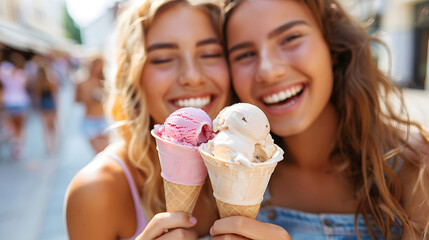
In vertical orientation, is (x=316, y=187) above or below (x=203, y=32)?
below

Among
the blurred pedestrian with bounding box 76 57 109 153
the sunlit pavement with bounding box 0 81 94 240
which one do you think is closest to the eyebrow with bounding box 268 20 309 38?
the sunlit pavement with bounding box 0 81 94 240

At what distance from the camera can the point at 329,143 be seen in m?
2.10

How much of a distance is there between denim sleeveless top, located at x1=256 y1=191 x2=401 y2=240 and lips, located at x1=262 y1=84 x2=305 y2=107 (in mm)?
691

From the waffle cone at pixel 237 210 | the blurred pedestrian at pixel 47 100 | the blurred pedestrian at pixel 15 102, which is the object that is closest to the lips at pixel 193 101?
the waffle cone at pixel 237 210

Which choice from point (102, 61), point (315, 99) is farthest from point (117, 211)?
point (102, 61)

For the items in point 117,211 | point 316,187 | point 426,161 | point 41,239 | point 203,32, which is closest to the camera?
point 426,161

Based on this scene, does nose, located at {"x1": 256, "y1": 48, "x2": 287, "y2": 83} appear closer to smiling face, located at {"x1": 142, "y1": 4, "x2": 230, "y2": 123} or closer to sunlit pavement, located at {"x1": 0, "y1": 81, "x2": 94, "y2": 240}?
smiling face, located at {"x1": 142, "y1": 4, "x2": 230, "y2": 123}

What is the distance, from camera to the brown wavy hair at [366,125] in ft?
5.53

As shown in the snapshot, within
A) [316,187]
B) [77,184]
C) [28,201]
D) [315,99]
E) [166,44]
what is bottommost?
[28,201]

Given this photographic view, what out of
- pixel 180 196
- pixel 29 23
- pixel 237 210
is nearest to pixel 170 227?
pixel 180 196

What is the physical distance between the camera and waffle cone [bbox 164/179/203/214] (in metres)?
1.26

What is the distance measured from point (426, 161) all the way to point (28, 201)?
5.30 m

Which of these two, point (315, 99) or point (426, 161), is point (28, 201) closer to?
point (315, 99)

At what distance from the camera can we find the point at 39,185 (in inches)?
211
